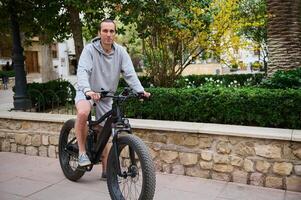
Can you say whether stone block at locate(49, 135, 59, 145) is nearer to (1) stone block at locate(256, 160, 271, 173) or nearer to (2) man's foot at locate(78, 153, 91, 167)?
(2) man's foot at locate(78, 153, 91, 167)

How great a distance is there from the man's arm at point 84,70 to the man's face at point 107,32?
0.79 feet

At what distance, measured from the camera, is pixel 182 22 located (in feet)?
22.3

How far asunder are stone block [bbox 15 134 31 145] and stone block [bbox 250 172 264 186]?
12.4 feet

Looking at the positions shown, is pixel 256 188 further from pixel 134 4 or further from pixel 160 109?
pixel 134 4

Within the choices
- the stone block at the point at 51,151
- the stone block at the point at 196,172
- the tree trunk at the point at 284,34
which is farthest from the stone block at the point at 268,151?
the stone block at the point at 51,151

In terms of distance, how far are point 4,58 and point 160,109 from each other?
117 ft

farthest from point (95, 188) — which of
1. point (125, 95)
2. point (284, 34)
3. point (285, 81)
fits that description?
point (284, 34)

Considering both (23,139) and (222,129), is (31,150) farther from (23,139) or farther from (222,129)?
(222,129)

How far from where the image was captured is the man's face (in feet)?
13.3

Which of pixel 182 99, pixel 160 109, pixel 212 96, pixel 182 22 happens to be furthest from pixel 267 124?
pixel 182 22

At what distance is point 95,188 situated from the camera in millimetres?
4547

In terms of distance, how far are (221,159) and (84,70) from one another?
6.98ft

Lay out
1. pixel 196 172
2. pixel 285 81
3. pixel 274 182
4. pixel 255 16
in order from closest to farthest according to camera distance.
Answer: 1. pixel 274 182
2. pixel 196 172
3. pixel 285 81
4. pixel 255 16

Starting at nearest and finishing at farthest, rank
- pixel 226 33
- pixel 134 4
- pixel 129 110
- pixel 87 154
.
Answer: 1. pixel 87 154
2. pixel 129 110
3. pixel 134 4
4. pixel 226 33
